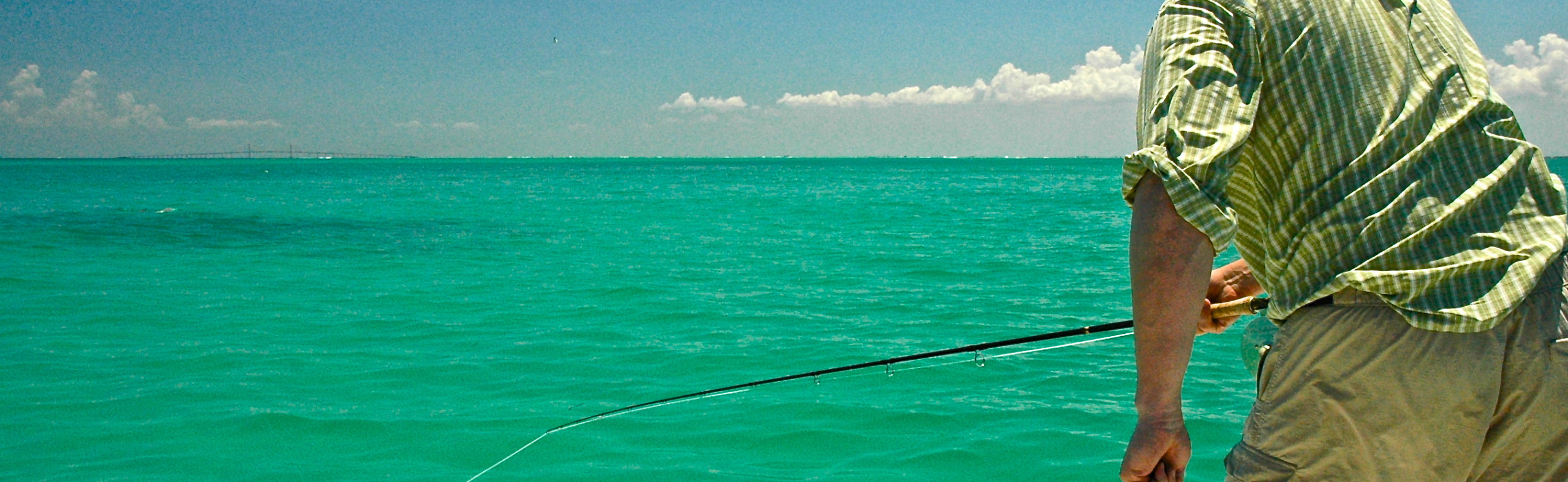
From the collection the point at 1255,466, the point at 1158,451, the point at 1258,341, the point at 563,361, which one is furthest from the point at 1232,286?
the point at 563,361

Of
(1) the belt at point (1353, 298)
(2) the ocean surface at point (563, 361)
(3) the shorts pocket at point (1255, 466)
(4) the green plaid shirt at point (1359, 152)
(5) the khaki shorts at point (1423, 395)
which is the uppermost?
(4) the green plaid shirt at point (1359, 152)

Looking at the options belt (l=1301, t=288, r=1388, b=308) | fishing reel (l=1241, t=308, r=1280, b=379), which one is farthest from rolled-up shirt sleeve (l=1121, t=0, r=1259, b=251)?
fishing reel (l=1241, t=308, r=1280, b=379)

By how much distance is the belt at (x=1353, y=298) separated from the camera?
134cm

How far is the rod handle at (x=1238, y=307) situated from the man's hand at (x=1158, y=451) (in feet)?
1.50

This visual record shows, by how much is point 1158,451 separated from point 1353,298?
30cm

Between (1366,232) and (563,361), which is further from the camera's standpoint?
(563,361)

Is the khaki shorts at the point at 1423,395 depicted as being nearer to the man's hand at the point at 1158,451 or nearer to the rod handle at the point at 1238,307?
the man's hand at the point at 1158,451

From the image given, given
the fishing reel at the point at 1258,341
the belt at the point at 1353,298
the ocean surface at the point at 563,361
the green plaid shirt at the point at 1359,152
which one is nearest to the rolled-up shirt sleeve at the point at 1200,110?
the green plaid shirt at the point at 1359,152

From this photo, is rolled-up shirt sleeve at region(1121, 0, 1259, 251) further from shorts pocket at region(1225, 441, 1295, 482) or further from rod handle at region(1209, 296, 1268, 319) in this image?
rod handle at region(1209, 296, 1268, 319)

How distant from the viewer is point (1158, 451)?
1432 mm

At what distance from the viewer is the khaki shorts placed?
1337 mm

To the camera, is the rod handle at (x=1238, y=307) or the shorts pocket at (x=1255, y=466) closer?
the shorts pocket at (x=1255, y=466)

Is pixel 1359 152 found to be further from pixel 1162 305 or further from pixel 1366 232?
pixel 1162 305

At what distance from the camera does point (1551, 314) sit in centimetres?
135
